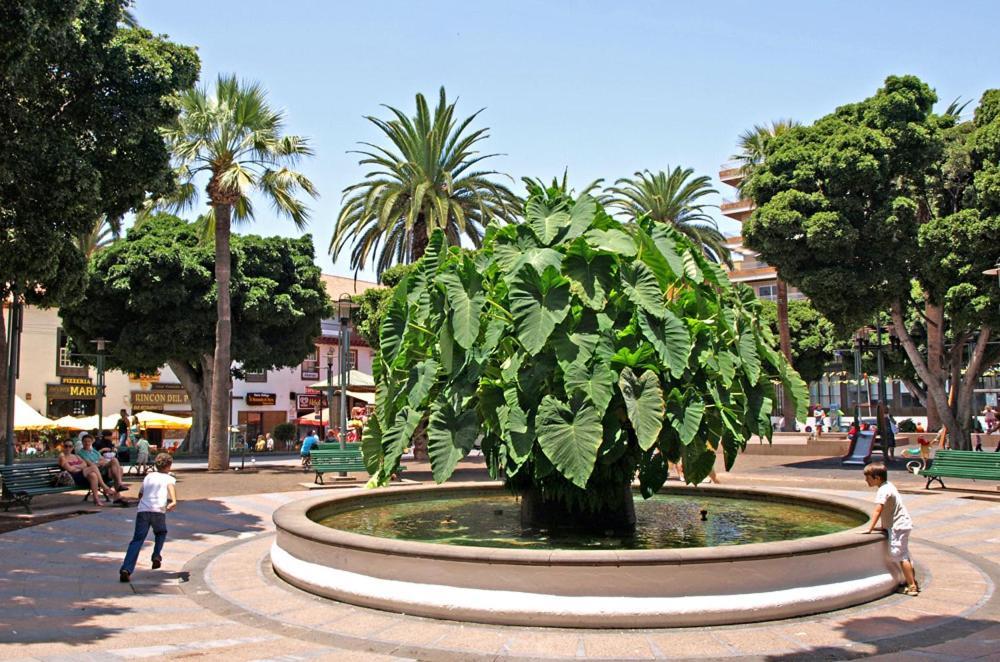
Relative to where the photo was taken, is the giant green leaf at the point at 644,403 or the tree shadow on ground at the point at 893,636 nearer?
the tree shadow on ground at the point at 893,636

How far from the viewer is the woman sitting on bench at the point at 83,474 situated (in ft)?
48.2

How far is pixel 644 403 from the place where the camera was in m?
8.42

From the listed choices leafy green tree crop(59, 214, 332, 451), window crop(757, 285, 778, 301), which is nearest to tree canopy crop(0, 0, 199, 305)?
leafy green tree crop(59, 214, 332, 451)

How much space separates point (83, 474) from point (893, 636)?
13284 millimetres


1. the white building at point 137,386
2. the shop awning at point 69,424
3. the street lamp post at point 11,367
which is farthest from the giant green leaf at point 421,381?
the shop awning at point 69,424

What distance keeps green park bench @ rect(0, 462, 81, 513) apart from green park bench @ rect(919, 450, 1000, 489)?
15.5 metres

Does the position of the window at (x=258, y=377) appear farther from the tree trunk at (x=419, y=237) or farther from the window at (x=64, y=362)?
the tree trunk at (x=419, y=237)

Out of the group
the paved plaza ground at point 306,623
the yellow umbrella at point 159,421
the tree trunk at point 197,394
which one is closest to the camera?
the paved plaza ground at point 306,623

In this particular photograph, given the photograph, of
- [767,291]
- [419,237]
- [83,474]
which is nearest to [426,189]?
[419,237]

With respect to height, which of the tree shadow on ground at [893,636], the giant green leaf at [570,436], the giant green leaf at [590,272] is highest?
the giant green leaf at [590,272]

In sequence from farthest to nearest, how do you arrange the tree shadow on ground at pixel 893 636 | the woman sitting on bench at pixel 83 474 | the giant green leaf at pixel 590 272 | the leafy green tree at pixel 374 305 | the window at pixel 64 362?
1. the window at pixel 64 362
2. the leafy green tree at pixel 374 305
3. the woman sitting on bench at pixel 83 474
4. the giant green leaf at pixel 590 272
5. the tree shadow on ground at pixel 893 636

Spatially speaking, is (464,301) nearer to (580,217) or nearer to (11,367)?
(580,217)

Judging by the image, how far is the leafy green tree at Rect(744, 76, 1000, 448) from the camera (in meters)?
23.5

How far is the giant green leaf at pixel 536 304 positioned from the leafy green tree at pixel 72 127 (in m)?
7.85
